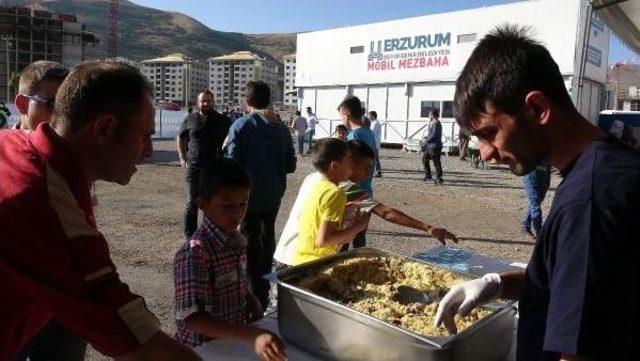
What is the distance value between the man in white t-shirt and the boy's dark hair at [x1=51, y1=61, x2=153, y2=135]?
1.57 meters

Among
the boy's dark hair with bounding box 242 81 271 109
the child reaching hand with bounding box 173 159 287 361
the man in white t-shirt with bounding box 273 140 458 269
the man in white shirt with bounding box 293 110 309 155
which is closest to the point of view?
the child reaching hand with bounding box 173 159 287 361

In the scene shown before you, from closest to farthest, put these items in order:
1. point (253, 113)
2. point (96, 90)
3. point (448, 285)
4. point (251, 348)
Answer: point (96, 90) < point (251, 348) < point (448, 285) < point (253, 113)

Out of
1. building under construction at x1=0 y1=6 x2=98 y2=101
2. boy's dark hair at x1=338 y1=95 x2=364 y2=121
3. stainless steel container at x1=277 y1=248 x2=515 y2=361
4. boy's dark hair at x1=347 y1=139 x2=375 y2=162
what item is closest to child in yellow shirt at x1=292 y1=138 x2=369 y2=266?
boy's dark hair at x1=347 y1=139 x2=375 y2=162

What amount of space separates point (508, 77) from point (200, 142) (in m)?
4.70

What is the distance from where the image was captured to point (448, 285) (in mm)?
1767

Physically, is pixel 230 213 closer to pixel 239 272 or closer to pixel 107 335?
pixel 239 272

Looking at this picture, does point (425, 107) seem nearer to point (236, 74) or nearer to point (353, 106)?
point (353, 106)

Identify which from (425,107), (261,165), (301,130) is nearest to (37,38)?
(425,107)

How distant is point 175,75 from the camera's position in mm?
126562

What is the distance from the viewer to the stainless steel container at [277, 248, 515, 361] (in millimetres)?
1236

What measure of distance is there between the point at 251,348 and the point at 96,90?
96 centimetres

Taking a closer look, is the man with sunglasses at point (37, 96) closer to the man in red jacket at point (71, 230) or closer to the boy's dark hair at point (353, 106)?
the man in red jacket at point (71, 230)

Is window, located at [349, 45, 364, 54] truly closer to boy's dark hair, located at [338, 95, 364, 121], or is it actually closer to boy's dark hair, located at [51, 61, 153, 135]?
boy's dark hair, located at [338, 95, 364, 121]

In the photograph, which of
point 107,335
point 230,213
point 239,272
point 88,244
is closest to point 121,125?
point 88,244
